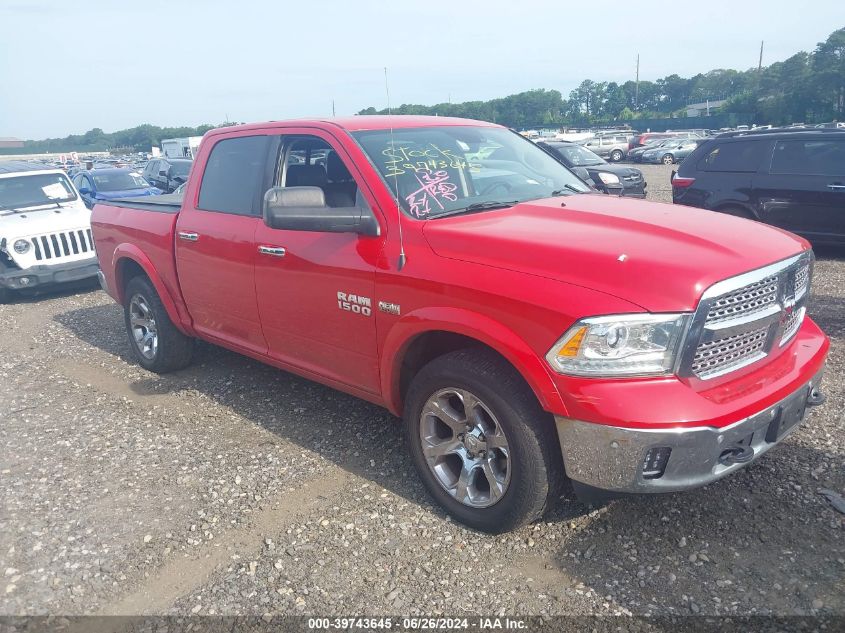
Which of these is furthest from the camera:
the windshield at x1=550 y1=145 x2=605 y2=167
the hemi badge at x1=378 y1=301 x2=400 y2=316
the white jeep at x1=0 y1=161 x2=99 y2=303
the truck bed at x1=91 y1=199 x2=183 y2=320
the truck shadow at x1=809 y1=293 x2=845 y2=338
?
the windshield at x1=550 y1=145 x2=605 y2=167

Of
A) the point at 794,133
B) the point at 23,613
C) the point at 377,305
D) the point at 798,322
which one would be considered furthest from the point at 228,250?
the point at 794,133

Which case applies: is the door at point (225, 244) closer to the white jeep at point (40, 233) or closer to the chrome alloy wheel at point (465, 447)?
the chrome alloy wheel at point (465, 447)

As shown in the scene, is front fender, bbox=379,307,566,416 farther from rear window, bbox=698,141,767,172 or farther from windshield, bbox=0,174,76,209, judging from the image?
windshield, bbox=0,174,76,209

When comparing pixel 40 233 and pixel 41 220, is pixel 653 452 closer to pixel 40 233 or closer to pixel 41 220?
pixel 40 233

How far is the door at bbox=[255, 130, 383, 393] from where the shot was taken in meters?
3.48

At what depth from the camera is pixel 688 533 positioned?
3109mm

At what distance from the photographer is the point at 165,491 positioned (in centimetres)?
377

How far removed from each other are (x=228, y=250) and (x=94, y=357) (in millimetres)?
2856

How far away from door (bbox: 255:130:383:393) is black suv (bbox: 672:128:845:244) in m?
6.49

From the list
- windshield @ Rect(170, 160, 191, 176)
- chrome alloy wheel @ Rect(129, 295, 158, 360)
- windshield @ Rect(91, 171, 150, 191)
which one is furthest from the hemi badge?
windshield @ Rect(170, 160, 191, 176)

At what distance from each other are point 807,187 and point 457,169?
20.9 feet

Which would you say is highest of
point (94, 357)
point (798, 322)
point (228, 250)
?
point (228, 250)

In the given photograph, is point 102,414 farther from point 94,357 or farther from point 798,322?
point 798,322

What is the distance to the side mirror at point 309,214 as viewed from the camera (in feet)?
10.8
